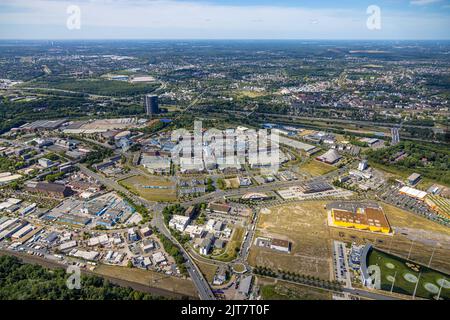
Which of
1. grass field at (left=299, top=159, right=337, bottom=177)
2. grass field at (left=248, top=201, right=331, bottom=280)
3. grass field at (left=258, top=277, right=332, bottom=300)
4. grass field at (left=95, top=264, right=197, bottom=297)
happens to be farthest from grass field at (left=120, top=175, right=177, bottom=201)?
grass field at (left=299, top=159, right=337, bottom=177)

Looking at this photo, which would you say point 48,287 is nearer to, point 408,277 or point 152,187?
point 152,187

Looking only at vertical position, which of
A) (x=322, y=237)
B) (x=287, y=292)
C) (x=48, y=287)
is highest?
(x=48, y=287)

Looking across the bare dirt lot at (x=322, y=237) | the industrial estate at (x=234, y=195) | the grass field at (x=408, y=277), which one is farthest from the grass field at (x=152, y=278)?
the grass field at (x=408, y=277)

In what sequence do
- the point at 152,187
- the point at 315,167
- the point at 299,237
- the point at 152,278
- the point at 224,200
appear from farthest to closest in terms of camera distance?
the point at 315,167, the point at 152,187, the point at 224,200, the point at 299,237, the point at 152,278

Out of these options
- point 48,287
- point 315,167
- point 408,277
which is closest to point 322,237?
point 408,277

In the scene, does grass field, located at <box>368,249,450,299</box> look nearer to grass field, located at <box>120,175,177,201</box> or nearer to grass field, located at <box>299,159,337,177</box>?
grass field, located at <box>299,159,337,177</box>
